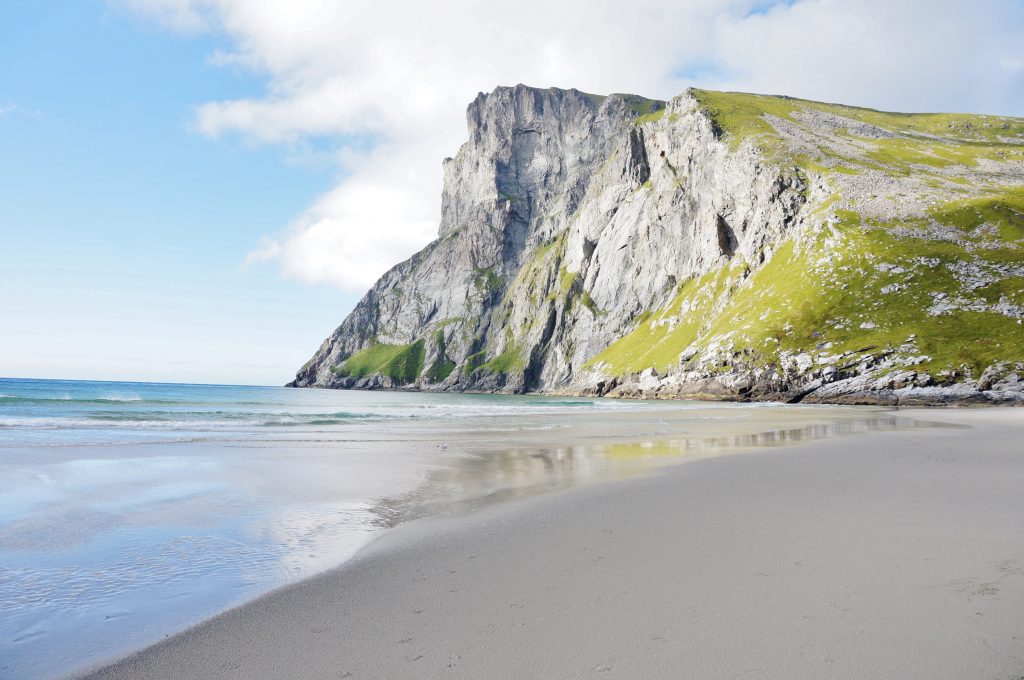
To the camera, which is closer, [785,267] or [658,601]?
[658,601]

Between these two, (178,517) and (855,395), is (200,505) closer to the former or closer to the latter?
(178,517)

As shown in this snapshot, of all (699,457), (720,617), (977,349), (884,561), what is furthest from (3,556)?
(977,349)

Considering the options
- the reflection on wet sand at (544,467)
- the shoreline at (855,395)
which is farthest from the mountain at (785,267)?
the reflection on wet sand at (544,467)

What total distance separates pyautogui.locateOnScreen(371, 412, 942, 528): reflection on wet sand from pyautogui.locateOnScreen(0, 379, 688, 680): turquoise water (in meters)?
0.11

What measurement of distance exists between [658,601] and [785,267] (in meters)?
106

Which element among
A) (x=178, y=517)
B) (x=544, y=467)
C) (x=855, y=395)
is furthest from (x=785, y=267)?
(x=178, y=517)

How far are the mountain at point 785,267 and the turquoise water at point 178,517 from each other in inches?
2515

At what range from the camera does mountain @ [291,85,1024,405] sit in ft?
229

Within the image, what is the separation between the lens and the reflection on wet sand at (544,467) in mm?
12015

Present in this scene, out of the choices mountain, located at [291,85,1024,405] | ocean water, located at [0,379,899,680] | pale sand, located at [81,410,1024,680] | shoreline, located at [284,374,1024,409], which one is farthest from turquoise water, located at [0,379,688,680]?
mountain, located at [291,85,1024,405]

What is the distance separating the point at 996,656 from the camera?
4.33 meters

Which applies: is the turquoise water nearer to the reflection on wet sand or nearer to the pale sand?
the reflection on wet sand

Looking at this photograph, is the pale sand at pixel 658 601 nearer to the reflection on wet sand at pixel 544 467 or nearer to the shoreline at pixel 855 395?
the reflection on wet sand at pixel 544 467

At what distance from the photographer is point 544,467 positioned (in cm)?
1720
